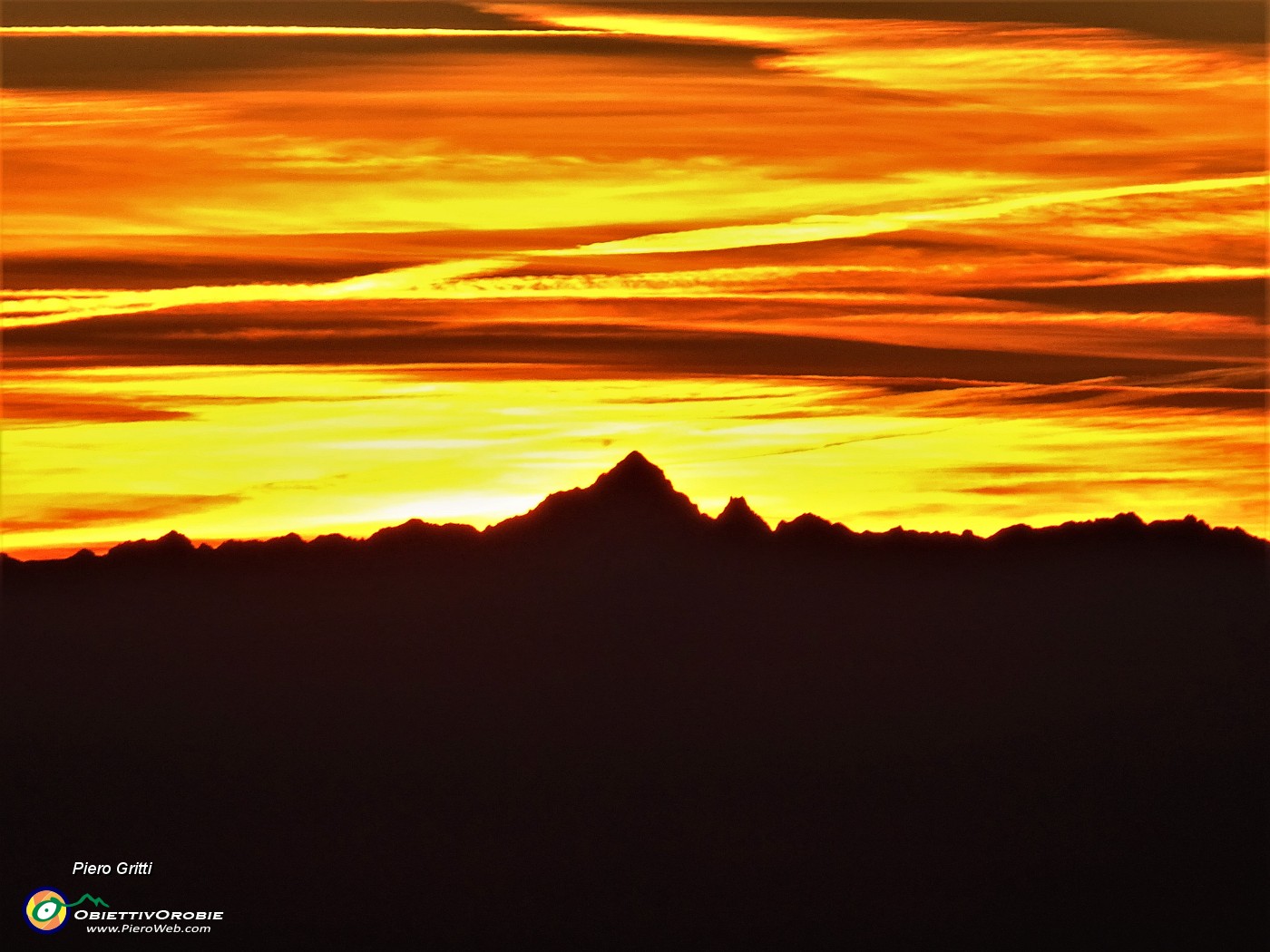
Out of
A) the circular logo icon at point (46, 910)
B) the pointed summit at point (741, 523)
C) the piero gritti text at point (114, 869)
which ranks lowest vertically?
the circular logo icon at point (46, 910)

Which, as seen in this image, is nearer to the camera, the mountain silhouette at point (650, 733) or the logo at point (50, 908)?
the logo at point (50, 908)

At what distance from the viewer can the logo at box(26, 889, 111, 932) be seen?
37375 millimetres

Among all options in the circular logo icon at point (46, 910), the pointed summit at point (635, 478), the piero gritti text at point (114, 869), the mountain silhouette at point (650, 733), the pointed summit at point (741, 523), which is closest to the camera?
the circular logo icon at point (46, 910)

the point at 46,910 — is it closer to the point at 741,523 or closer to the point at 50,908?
the point at 50,908

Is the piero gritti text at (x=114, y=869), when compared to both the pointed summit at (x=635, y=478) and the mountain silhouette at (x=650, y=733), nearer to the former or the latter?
the mountain silhouette at (x=650, y=733)

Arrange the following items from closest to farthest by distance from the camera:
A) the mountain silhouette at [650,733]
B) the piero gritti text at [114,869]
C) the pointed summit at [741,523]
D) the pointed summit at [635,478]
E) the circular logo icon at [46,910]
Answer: the circular logo icon at [46,910]
the piero gritti text at [114,869]
the mountain silhouette at [650,733]
the pointed summit at [635,478]
the pointed summit at [741,523]

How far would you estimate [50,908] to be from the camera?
38.4 m

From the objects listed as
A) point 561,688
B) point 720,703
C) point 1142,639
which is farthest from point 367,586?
point 1142,639

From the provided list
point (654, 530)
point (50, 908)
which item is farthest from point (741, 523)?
point (50, 908)

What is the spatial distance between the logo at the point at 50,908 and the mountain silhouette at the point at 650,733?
4229 mm

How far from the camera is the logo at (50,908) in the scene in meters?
37.4

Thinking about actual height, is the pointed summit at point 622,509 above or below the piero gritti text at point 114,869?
above

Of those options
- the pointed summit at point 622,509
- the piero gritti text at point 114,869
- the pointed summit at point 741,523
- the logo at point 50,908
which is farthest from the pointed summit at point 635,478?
the logo at point 50,908

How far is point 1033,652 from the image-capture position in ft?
187
